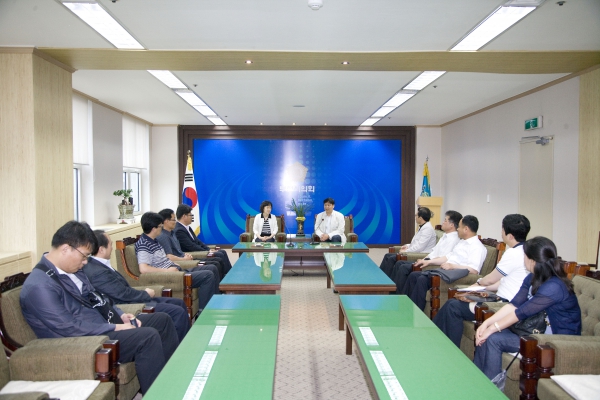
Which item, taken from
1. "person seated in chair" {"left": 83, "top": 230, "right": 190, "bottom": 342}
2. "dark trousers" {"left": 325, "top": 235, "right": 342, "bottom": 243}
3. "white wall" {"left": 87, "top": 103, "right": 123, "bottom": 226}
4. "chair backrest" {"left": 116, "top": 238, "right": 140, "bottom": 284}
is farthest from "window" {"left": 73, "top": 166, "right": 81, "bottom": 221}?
"person seated in chair" {"left": 83, "top": 230, "right": 190, "bottom": 342}

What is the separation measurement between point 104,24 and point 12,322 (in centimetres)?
266

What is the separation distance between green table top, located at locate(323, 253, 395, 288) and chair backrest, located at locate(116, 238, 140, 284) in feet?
6.63

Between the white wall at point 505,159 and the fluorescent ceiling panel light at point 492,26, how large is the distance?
7.15 ft

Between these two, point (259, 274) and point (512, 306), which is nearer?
point (512, 306)

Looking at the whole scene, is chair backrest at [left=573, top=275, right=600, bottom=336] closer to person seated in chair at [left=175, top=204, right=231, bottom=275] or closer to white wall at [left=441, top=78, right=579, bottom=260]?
white wall at [left=441, top=78, right=579, bottom=260]

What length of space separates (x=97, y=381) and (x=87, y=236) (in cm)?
82

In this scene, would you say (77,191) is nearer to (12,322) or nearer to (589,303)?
(12,322)

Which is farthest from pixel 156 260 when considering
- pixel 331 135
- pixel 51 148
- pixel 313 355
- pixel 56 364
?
pixel 331 135

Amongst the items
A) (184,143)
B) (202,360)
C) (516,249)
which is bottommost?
(202,360)

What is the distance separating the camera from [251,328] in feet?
10.2

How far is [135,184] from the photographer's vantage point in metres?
10.6

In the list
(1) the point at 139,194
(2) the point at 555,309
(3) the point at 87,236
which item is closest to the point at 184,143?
(1) the point at 139,194

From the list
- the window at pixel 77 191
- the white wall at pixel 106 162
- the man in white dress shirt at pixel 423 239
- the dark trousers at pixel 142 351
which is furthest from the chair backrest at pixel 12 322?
the white wall at pixel 106 162

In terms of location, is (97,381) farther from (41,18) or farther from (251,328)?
(41,18)
